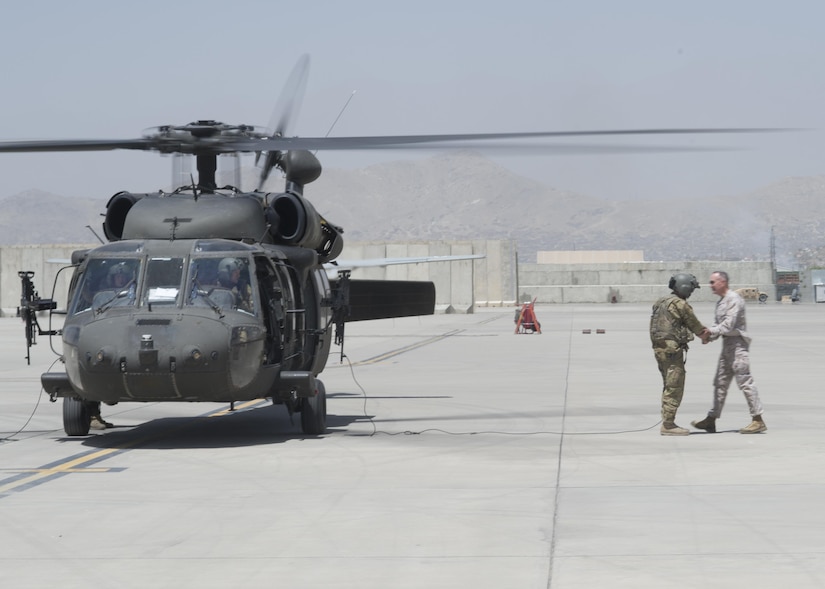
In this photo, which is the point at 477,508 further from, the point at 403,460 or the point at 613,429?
the point at 613,429

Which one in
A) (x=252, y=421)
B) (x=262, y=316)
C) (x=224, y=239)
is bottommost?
(x=252, y=421)

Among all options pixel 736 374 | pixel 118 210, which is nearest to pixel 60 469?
pixel 118 210

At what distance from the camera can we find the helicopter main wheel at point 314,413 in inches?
558

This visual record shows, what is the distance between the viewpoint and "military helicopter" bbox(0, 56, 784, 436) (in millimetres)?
12492

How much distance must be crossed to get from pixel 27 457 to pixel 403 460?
3990 mm

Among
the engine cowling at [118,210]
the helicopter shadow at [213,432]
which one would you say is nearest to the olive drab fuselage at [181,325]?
the helicopter shadow at [213,432]

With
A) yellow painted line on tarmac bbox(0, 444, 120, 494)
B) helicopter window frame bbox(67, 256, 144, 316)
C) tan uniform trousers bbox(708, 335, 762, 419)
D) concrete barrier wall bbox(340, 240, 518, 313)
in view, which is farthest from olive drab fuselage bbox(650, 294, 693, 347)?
concrete barrier wall bbox(340, 240, 518, 313)

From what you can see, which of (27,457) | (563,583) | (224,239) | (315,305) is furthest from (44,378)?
(563,583)

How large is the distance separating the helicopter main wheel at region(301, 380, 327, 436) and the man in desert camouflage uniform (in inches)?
178

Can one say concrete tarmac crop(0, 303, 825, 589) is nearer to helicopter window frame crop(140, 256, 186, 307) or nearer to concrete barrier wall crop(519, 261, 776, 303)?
helicopter window frame crop(140, 256, 186, 307)

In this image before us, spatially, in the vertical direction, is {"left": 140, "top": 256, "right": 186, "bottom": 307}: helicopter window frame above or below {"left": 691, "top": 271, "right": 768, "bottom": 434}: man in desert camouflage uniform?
above

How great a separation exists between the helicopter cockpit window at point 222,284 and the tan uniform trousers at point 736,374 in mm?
5395

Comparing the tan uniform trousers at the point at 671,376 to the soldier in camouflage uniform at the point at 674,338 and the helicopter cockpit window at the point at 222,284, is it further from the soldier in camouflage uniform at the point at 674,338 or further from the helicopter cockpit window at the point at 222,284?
the helicopter cockpit window at the point at 222,284

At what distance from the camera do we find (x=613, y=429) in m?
14.7
